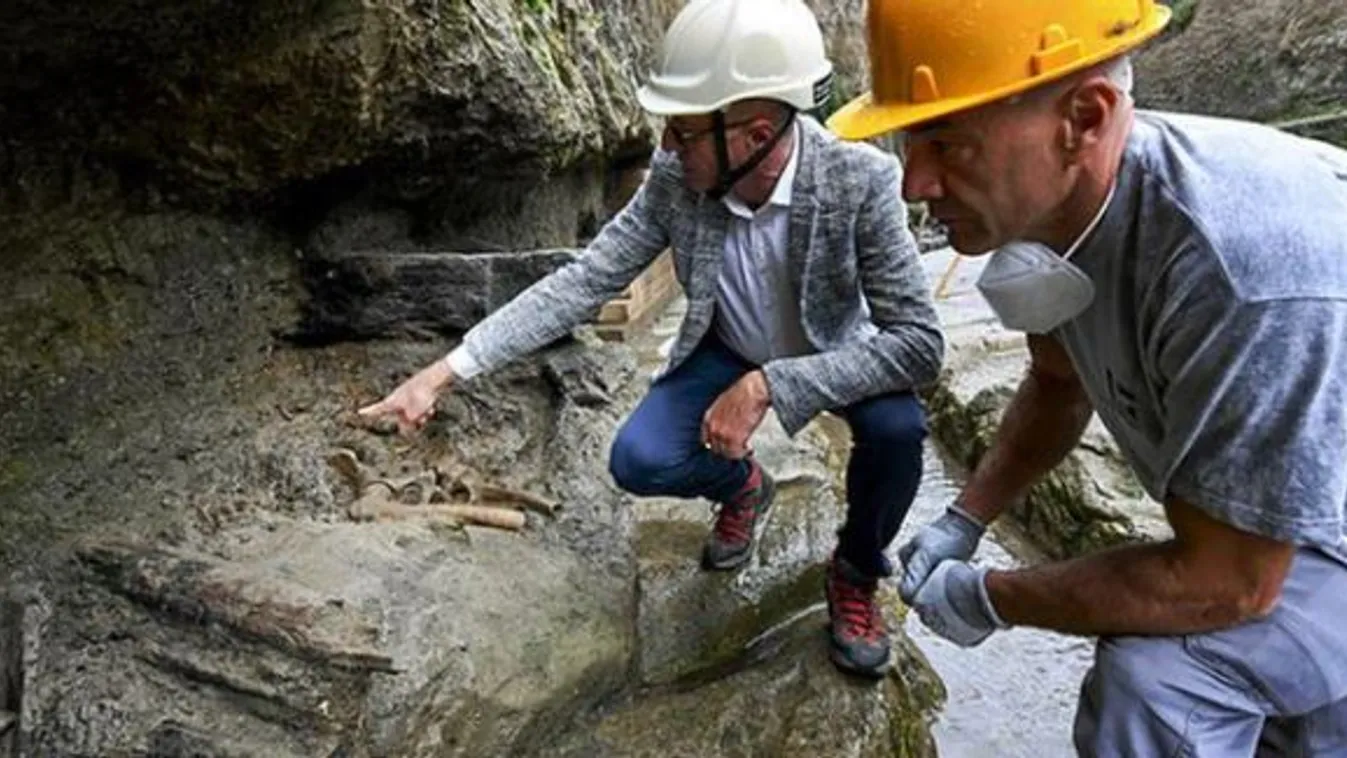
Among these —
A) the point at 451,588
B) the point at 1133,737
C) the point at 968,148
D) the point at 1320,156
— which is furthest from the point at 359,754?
the point at 1320,156

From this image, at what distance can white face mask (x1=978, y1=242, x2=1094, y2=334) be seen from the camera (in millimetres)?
1503

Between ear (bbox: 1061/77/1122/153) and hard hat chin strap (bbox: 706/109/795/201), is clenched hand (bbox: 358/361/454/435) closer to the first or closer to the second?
hard hat chin strap (bbox: 706/109/795/201)

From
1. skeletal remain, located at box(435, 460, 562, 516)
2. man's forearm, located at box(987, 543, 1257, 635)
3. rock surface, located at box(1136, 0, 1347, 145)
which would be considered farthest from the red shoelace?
rock surface, located at box(1136, 0, 1347, 145)

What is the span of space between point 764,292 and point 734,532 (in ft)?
2.36

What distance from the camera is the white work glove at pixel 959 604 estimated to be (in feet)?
5.56

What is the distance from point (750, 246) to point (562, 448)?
3.12 ft

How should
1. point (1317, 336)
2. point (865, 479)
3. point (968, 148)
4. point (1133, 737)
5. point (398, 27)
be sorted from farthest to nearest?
point (398, 27) → point (865, 479) → point (1133, 737) → point (968, 148) → point (1317, 336)

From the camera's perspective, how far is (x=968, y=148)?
4.63 feet

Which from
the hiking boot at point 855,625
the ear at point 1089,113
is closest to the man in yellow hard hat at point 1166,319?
the ear at point 1089,113

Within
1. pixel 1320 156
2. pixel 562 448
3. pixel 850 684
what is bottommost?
pixel 850 684

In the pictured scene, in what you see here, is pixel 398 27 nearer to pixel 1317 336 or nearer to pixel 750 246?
pixel 750 246

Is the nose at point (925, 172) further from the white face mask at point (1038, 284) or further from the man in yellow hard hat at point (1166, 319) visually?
the white face mask at point (1038, 284)

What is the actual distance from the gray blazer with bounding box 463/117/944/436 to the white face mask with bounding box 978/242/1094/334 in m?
0.62

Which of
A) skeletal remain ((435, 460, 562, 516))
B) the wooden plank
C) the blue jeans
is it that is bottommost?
the wooden plank
